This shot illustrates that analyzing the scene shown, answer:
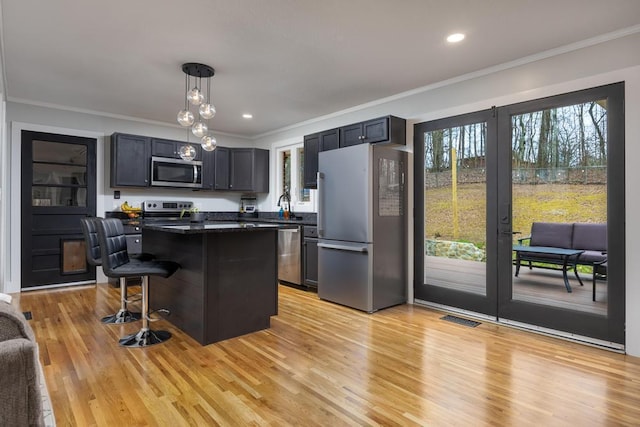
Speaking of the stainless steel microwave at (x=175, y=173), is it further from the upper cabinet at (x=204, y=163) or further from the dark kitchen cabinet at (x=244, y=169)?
the dark kitchen cabinet at (x=244, y=169)

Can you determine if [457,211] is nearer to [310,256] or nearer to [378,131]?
[378,131]

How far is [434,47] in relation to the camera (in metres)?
3.08

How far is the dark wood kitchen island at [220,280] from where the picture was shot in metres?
2.87

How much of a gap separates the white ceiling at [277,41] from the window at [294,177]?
168 cm

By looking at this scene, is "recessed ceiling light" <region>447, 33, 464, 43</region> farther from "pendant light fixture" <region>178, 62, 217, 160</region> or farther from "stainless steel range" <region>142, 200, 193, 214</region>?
"stainless steel range" <region>142, 200, 193, 214</region>

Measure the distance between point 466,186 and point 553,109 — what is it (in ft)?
3.36

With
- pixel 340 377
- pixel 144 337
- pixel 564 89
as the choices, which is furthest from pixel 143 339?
pixel 564 89

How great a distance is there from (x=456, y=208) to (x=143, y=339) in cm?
324

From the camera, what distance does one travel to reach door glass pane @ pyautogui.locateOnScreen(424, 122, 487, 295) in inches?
144

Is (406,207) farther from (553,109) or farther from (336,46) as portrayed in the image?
(336,46)

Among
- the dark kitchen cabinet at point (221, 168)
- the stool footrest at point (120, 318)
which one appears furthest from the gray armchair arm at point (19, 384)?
the dark kitchen cabinet at point (221, 168)

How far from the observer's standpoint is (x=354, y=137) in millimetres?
4438

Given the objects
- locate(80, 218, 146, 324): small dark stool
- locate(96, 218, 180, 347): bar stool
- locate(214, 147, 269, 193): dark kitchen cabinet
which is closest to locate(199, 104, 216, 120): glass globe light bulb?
locate(96, 218, 180, 347): bar stool

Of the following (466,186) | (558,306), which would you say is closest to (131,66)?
(466,186)
